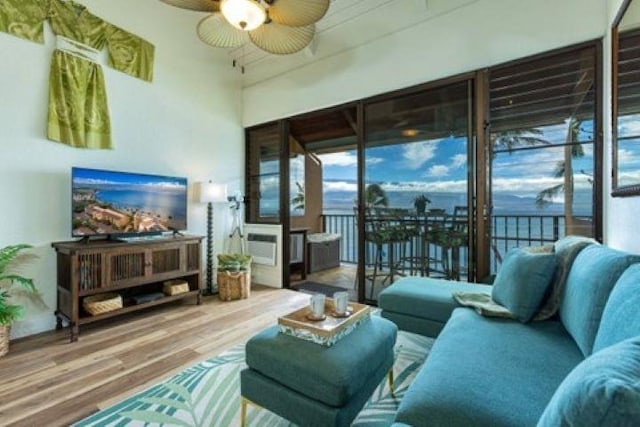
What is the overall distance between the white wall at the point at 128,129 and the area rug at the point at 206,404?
5.85 ft

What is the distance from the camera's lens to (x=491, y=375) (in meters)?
1.20

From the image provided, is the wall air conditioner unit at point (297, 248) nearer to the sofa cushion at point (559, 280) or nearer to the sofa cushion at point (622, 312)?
the sofa cushion at point (559, 280)

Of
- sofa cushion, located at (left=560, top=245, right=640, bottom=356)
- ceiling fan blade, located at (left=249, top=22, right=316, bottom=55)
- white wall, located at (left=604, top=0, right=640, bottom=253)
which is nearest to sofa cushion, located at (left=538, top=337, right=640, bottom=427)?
sofa cushion, located at (left=560, top=245, right=640, bottom=356)

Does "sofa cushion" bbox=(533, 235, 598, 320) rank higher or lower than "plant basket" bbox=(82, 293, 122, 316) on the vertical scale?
higher

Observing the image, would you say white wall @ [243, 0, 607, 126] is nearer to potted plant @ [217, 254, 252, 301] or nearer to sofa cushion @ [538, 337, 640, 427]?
potted plant @ [217, 254, 252, 301]

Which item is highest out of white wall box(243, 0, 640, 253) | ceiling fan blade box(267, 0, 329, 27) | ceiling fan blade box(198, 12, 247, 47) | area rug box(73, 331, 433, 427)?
white wall box(243, 0, 640, 253)

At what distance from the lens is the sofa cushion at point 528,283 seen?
171cm

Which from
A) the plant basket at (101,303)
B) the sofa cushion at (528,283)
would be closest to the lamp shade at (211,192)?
the plant basket at (101,303)

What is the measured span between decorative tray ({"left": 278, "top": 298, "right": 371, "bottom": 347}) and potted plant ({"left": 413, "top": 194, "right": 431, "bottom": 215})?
1768mm

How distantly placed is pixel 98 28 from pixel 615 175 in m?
4.48

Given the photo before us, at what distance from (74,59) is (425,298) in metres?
3.74

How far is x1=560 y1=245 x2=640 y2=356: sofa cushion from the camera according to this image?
126cm

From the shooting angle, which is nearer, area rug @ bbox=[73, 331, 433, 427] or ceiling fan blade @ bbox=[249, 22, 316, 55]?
area rug @ bbox=[73, 331, 433, 427]

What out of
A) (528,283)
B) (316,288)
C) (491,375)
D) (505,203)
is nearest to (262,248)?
(316,288)
